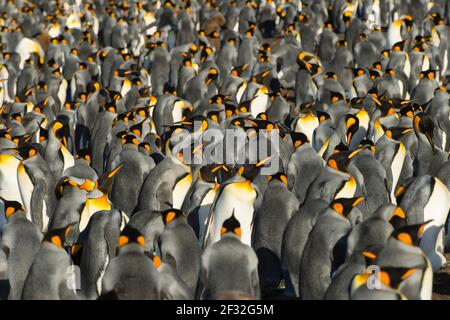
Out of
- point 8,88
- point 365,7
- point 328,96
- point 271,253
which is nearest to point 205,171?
point 271,253

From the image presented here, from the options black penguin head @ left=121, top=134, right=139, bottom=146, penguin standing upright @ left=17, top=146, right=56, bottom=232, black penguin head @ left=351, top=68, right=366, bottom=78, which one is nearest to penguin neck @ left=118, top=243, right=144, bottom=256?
penguin standing upright @ left=17, top=146, right=56, bottom=232

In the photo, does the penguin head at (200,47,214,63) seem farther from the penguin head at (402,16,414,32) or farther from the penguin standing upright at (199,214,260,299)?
the penguin standing upright at (199,214,260,299)

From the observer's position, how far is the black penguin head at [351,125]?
859 centimetres

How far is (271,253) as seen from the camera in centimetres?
632

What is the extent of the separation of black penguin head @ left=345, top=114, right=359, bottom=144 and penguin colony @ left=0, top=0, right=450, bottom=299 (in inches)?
0.6

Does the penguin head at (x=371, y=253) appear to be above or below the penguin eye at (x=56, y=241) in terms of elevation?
above

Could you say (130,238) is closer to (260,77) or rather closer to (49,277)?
(49,277)

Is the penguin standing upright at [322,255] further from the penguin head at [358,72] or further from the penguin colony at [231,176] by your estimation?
the penguin head at [358,72]

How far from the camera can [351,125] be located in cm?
864

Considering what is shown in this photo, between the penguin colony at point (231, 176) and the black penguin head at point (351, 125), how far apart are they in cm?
1

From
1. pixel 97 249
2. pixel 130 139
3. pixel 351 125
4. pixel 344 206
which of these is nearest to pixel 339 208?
pixel 344 206

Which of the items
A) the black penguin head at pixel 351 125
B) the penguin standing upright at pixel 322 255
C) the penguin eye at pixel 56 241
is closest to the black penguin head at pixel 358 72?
the black penguin head at pixel 351 125

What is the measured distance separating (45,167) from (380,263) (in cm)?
397

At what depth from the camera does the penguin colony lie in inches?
199
